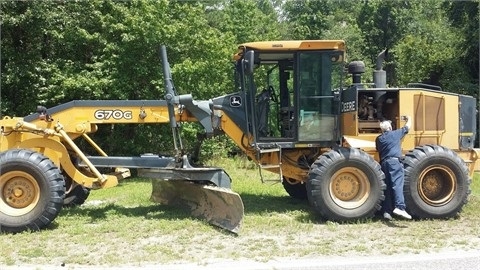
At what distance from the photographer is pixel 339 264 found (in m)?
6.39

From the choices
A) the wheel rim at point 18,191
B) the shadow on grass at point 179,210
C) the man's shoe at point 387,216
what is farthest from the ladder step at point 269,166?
the wheel rim at point 18,191

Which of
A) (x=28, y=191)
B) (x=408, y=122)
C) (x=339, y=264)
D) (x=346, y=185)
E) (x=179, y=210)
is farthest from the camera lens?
(x=179, y=210)

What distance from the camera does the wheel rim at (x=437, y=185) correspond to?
920cm

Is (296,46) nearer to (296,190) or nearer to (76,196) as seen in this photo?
(296,190)

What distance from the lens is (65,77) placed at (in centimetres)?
1770

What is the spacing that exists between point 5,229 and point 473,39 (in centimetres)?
2105

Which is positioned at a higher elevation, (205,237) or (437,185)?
(437,185)

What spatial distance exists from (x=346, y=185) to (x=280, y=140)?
54.6 inches

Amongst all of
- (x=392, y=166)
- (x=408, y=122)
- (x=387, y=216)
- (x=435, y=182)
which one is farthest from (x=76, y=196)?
(x=435, y=182)

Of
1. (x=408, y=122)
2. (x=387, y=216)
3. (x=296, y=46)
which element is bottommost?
(x=387, y=216)

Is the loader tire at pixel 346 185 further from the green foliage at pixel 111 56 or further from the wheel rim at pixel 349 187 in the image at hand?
the green foliage at pixel 111 56

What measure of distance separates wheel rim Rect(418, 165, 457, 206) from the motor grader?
17mm

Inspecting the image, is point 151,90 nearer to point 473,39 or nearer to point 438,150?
point 438,150

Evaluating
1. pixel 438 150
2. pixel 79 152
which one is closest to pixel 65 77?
pixel 79 152
